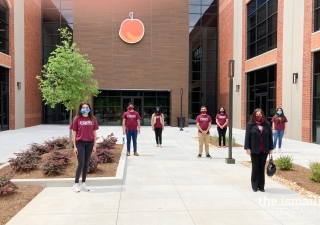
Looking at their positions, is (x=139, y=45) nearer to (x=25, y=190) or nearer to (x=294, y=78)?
(x=294, y=78)

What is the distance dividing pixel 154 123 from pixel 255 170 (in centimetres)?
731

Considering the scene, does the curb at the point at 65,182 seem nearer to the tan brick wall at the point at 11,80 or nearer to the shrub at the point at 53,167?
the shrub at the point at 53,167

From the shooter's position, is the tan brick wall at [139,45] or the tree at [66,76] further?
the tan brick wall at [139,45]

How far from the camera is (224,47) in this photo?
2930 centimetres

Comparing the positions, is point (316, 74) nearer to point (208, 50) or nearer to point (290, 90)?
point (290, 90)

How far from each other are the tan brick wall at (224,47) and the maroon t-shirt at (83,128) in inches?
905

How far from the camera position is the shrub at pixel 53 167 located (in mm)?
6836

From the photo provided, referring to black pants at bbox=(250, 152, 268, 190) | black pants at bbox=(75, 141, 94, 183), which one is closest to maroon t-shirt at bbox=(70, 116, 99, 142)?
black pants at bbox=(75, 141, 94, 183)

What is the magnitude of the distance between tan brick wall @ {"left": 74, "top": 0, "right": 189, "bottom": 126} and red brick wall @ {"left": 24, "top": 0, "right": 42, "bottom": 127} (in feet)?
12.8

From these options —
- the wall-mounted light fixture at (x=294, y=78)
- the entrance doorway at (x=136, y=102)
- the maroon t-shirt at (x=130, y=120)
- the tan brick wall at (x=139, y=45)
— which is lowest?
the maroon t-shirt at (x=130, y=120)

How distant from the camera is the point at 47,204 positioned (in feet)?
17.3

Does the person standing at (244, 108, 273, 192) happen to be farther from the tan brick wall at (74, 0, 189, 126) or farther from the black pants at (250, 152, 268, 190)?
the tan brick wall at (74, 0, 189, 126)

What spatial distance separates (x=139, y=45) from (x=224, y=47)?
8.50 metres

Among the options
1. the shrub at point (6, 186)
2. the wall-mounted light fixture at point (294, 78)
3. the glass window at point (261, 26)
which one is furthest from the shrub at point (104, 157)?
the glass window at point (261, 26)
